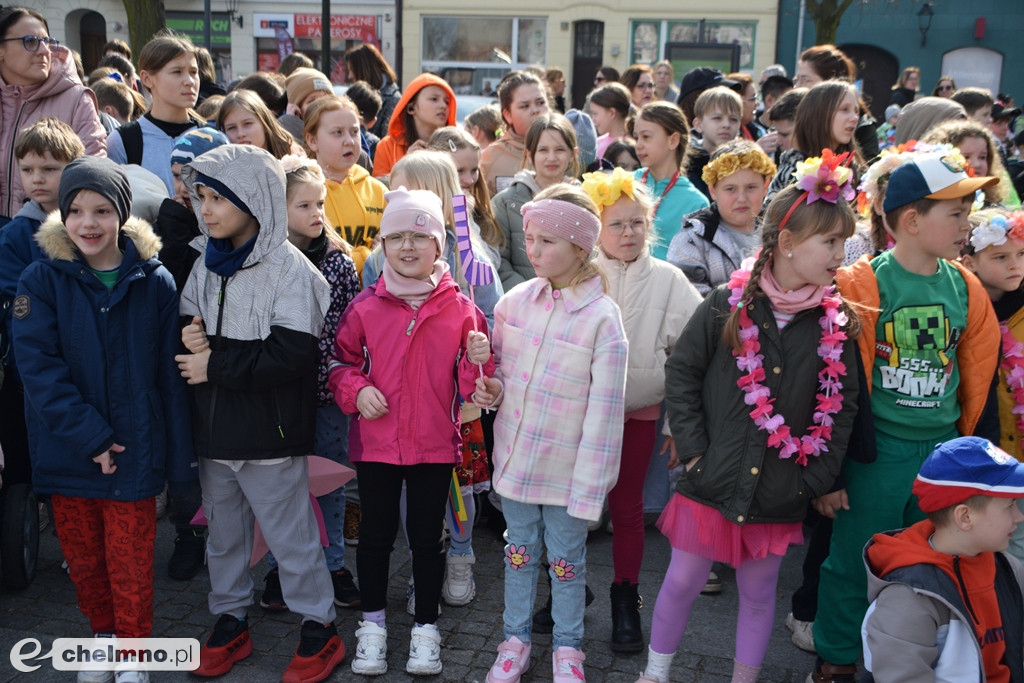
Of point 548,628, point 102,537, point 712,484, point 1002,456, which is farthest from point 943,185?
point 102,537

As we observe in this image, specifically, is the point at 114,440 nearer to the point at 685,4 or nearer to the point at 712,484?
the point at 712,484

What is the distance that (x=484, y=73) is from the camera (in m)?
26.5

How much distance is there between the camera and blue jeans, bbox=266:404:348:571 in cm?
401

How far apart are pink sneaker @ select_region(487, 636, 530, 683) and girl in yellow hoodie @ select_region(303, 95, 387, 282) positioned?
1939 millimetres

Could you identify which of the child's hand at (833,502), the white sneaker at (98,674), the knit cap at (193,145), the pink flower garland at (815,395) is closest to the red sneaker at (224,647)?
the white sneaker at (98,674)

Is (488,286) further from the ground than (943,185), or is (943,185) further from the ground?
(943,185)

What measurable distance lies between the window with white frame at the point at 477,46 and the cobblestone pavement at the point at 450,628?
23.2m

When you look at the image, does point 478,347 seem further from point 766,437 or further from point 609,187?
point 766,437

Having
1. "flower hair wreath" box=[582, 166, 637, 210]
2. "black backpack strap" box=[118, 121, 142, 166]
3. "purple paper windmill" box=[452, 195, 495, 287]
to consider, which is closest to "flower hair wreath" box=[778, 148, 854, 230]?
"flower hair wreath" box=[582, 166, 637, 210]

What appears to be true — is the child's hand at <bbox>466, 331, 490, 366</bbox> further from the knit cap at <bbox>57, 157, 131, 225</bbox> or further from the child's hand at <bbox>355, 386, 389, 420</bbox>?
the knit cap at <bbox>57, 157, 131, 225</bbox>

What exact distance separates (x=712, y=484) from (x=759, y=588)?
0.44 metres

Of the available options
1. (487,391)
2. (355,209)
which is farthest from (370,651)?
(355,209)

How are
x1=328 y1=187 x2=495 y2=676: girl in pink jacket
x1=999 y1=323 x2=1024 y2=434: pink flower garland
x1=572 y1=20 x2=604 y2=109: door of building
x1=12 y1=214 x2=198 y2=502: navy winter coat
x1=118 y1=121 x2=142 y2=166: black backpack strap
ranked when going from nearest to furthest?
x1=12 y1=214 x2=198 y2=502: navy winter coat, x1=328 y1=187 x2=495 y2=676: girl in pink jacket, x1=999 y1=323 x2=1024 y2=434: pink flower garland, x1=118 y1=121 x2=142 y2=166: black backpack strap, x1=572 y1=20 x2=604 y2=109: door of building

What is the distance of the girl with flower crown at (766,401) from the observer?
3127 mm
